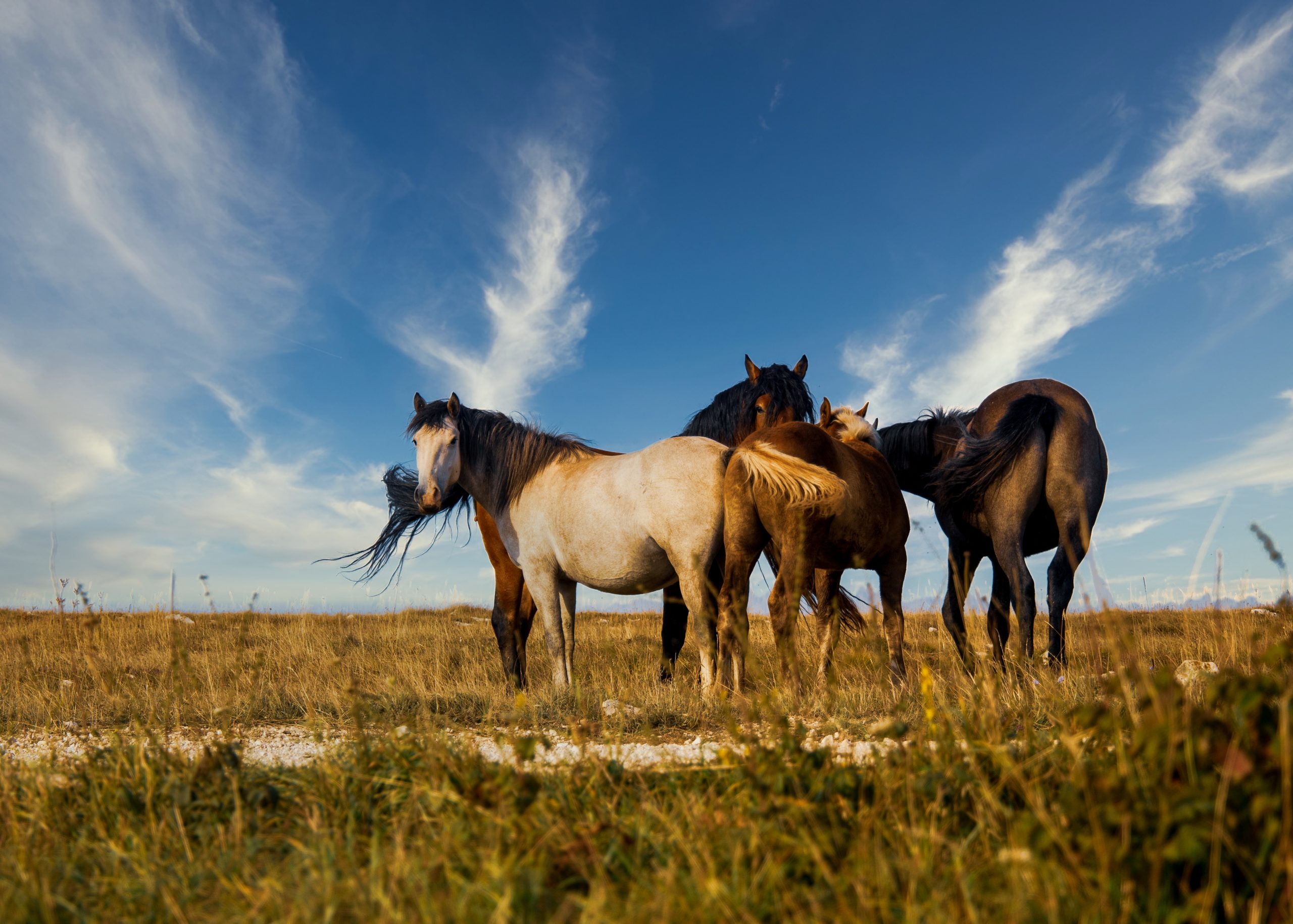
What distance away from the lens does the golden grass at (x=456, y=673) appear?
15.6 ft

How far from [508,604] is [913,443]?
4.88m

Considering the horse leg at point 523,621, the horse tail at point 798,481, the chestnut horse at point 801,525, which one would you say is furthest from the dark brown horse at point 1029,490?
the horse leg at point 523,621

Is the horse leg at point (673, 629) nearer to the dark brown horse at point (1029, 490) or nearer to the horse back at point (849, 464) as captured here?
the horse back at point (849, 464)

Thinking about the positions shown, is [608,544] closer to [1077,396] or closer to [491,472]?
[491,472]

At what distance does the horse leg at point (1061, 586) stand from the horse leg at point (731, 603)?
11.2 ft

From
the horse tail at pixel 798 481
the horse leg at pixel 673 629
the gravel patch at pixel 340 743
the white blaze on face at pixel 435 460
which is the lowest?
the gravel patch at pixel 340 743

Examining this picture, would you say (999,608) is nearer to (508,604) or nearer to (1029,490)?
(1029,490)

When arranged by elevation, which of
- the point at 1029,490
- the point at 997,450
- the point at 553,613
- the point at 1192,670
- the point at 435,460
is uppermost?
the point at 435,460

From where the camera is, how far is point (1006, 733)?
336 centimetres

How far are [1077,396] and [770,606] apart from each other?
4.39m

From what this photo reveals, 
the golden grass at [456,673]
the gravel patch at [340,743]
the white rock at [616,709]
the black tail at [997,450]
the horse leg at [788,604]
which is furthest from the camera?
the black tail at [997,450]

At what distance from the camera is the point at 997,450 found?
716 centimetres

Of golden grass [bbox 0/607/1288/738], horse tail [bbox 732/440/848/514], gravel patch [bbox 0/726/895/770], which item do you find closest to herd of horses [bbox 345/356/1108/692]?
horse tail [bbox 732/440/848/514]

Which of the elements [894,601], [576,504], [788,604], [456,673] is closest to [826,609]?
[894,601]
